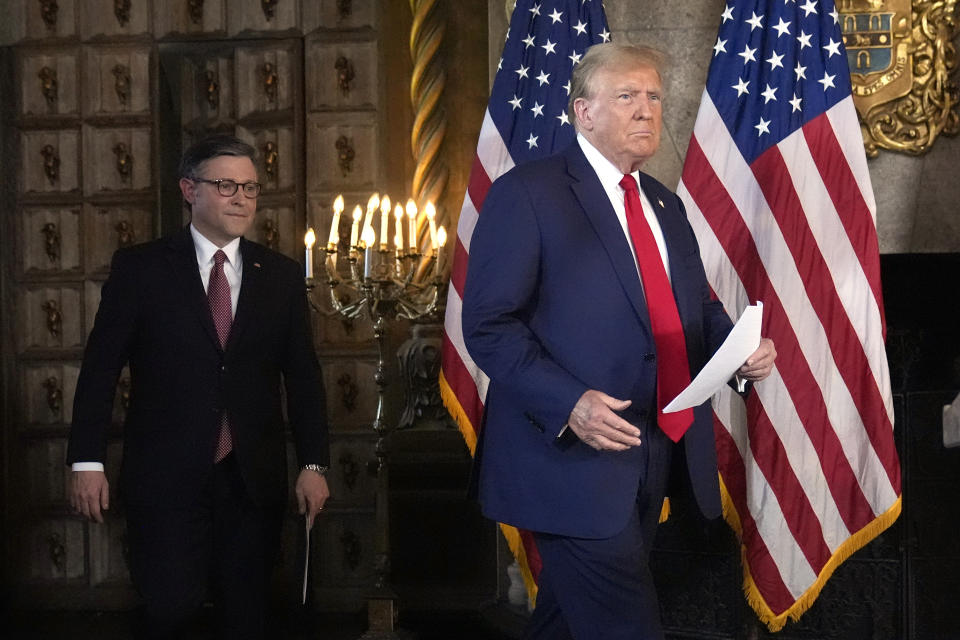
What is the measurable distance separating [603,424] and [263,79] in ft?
12.6

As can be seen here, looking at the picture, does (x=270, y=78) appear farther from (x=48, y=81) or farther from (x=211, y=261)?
→ (x=211, y=261)

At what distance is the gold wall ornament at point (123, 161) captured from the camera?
5711 mm

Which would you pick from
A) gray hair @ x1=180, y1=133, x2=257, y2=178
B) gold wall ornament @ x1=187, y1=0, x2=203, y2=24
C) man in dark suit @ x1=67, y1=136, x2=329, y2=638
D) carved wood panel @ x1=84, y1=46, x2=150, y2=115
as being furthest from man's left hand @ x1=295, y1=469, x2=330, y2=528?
gold wall ornament @ x1=187, y1=0, x2=203, y2=24

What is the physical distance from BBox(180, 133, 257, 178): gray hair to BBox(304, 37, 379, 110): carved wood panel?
2251 millimetres

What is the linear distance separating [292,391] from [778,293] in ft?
5.37

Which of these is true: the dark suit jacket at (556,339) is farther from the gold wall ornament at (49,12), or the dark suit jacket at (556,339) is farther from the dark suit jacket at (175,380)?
the gold wall ornament at (49,12)

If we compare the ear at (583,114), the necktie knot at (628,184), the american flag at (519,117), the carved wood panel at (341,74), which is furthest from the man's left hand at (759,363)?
the carved wood panel at (341,74)

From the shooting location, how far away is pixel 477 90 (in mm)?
5629

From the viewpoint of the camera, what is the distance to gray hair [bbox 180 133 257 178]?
3.31 meters

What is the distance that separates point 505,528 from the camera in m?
4.24

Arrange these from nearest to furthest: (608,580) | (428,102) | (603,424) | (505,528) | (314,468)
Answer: (603,424), (608,580), (314,468), (505,528), (428,102)

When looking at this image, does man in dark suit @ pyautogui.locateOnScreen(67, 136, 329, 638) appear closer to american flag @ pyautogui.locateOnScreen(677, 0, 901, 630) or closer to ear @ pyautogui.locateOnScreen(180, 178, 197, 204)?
ear @ pyautogui.locateOnScreen(180, 178, 197, 204)

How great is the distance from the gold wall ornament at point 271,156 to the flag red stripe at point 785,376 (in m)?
2.39

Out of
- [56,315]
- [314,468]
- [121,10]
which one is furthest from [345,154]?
[314,468]
